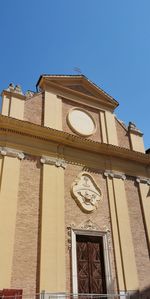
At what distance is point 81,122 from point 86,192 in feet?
11.4

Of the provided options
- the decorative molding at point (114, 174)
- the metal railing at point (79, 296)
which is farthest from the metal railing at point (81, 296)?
the decorative molding at point (114, 174)

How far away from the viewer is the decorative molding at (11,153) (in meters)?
10.3

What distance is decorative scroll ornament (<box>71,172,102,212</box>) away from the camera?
1109cm

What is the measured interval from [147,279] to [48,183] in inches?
203

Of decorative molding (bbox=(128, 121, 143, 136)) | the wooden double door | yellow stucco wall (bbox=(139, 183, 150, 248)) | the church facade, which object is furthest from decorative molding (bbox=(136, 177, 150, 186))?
the wooden double door

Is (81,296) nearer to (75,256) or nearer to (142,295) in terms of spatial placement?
(75,256)

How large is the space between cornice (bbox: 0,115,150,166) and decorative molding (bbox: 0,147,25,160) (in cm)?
66

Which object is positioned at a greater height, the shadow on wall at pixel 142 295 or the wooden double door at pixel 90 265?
the wooden double door at pixel 90 265

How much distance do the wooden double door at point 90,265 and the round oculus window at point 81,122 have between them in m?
4.65

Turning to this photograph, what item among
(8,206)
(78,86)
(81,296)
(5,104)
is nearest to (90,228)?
(81,296)

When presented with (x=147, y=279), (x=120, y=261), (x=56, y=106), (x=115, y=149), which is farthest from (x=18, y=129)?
(x=147, y=279)

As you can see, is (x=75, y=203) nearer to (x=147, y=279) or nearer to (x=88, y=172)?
(x=88, y=172)

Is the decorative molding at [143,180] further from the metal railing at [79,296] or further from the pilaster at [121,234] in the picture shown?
the metal railing at [79,296]

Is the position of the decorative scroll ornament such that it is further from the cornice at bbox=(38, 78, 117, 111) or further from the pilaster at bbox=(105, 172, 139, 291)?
the cornice at bbox=(38, 78, 117, 111)
